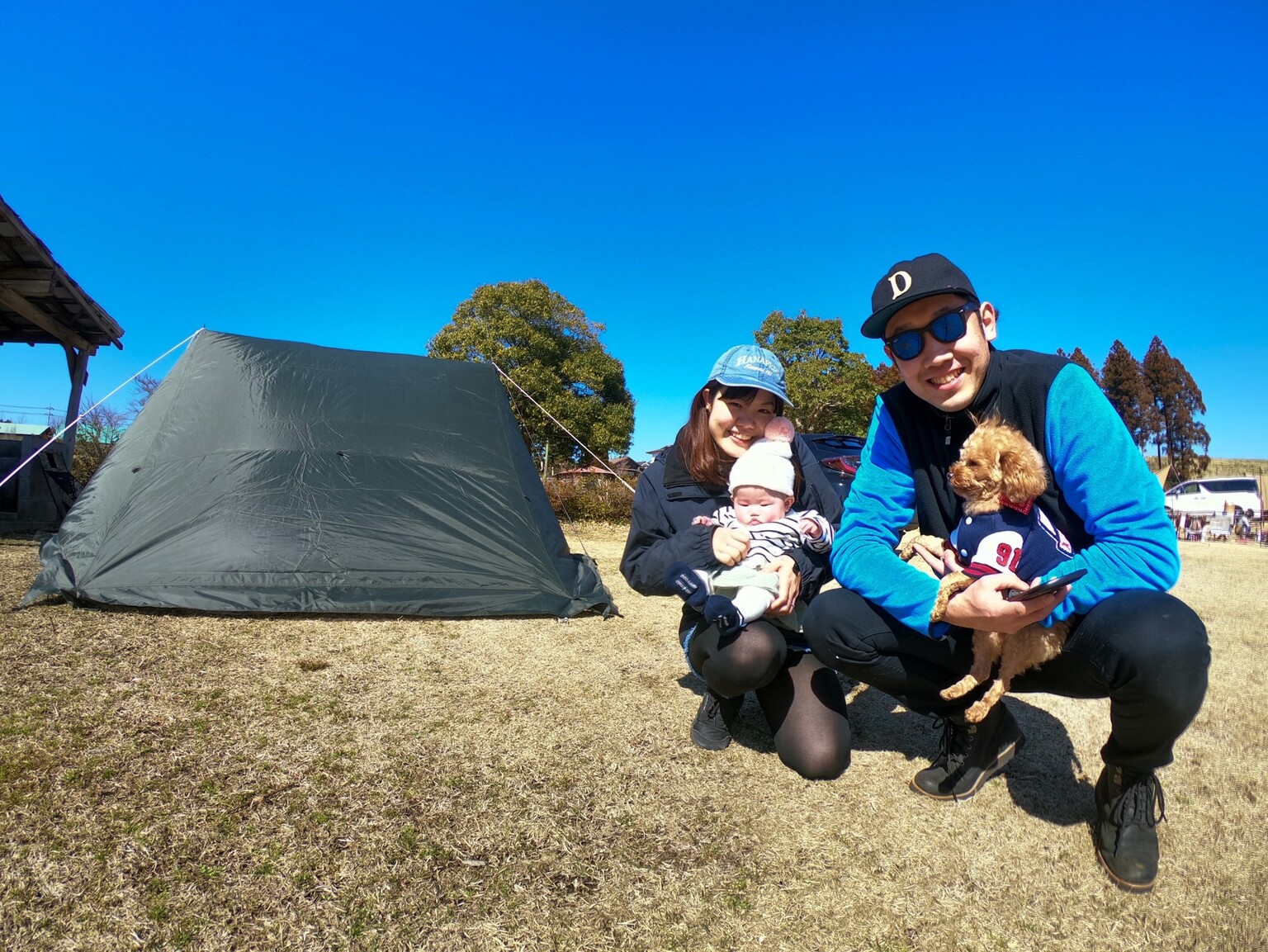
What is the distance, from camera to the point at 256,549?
3721mm

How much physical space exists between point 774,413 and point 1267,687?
9.89 ft

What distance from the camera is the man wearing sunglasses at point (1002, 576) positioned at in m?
1.46

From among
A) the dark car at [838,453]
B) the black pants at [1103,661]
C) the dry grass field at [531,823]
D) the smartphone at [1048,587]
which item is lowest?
the dry grass field at [531,823]

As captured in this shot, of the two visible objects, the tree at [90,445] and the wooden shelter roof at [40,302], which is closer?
the wooden shelter roof at [40,302]

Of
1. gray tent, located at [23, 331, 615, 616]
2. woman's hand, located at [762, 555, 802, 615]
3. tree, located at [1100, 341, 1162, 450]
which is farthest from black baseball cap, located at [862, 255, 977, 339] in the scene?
tree, located at [1100, 341, 1162, 450]

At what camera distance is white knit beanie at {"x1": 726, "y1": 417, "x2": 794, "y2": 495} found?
202cm

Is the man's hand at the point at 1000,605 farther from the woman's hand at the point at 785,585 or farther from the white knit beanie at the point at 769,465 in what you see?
the white knit beanie at the point at 769,465

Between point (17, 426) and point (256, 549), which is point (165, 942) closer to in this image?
point (256, 549)

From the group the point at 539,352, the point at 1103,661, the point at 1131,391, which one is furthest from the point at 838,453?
the point at 1131,391

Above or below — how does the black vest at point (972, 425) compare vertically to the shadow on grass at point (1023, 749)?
above

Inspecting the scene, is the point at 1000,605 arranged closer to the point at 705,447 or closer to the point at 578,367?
the point at 705,447

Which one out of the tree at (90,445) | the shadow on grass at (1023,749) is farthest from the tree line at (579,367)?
the shadow on grass at (1023,749)

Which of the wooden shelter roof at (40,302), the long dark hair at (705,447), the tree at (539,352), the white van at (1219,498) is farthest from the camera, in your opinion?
the tree at (539,352)

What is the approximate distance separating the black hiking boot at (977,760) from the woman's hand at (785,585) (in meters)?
0.60
